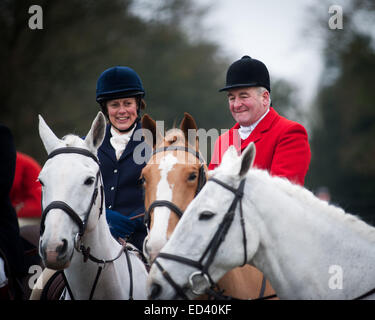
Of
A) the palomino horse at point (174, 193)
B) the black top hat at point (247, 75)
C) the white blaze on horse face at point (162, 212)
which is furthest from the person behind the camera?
the black top hat at point (247, 75)

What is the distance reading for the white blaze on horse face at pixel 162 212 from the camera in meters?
3.24

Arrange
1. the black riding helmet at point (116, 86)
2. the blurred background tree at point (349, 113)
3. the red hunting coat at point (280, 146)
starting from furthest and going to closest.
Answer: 1. the blurred background tree at point (349, 113)
2. the black riding helmet at point (116, 86)
3. the red hunting coat at point (280, 146)

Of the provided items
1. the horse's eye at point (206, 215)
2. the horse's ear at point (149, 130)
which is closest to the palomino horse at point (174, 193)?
the horse's ear at point (149, 130)

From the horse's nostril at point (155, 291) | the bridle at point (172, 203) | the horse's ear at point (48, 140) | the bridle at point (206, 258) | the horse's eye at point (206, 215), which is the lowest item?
the horse's nostril at point (155, 291)

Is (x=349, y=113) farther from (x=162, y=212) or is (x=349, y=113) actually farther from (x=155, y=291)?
(x=155, y=291)

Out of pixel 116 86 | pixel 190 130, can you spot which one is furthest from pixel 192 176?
pixel 116 86

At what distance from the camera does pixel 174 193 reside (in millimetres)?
3543

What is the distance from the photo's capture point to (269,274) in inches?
124

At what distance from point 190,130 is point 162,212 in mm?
1030

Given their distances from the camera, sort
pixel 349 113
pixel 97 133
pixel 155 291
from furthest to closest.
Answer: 1. pixel 349 113
2. pixel 97 133
3. pixel 155 291

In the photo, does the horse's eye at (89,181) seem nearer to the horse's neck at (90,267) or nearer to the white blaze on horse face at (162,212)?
the horse's neck at (90,267)

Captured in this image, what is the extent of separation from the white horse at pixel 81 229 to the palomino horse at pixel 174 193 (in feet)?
1.68
